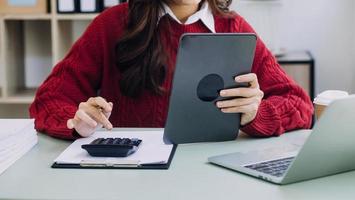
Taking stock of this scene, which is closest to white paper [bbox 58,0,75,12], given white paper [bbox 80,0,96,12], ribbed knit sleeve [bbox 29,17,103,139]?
white paper [bbox 80,0,96,12]

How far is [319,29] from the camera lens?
10.1 feet

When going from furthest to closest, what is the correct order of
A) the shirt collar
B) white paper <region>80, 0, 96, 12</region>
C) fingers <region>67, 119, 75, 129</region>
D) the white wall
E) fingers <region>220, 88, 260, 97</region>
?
the white wall → white paper <region>80, 0, 96, 12</region> → the shirt collar → fingers <region>67, 119, 75, 129</region> → fingers <region>220, 88, 260, 97</region>

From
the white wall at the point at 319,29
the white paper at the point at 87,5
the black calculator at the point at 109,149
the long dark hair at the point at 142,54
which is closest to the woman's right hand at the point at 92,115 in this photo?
the black calculator at the point at 109,149

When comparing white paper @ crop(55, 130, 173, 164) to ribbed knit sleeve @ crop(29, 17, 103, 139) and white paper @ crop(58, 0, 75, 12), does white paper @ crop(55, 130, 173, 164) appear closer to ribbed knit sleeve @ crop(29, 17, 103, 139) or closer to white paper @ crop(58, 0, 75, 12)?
ribbed knit sleeve @ crop(29, 17, 103, 139)

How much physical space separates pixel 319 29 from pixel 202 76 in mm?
2150

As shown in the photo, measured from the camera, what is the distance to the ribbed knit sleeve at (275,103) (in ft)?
4.21

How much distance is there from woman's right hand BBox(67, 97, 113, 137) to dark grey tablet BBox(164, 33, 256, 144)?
0.15 meters

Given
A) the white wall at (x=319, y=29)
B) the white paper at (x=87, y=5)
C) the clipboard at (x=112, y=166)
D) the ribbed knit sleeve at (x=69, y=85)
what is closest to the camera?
the clipboard at (x=112, y=166)

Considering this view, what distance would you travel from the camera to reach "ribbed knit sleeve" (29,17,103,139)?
1362mm

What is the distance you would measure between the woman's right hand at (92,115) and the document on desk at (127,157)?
0.11ft

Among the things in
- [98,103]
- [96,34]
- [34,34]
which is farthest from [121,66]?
[34,34]

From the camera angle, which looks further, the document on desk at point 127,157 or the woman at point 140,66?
the woman at point 140,66

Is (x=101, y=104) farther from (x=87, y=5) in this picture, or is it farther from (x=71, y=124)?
(x=87, y=5)

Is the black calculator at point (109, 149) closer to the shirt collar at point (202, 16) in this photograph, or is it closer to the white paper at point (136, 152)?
the white paper at point (136, 152)
